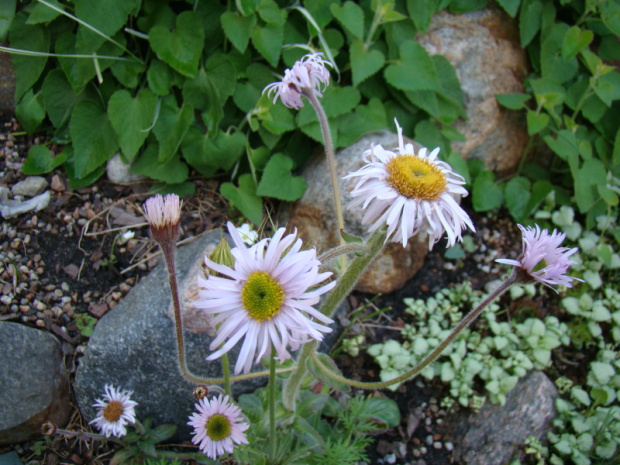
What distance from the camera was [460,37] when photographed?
3.01 metres

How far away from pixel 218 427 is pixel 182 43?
1.80 m

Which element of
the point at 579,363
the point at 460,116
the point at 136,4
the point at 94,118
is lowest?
the point at 579,363

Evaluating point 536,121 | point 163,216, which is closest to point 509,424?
Result: point 536,121

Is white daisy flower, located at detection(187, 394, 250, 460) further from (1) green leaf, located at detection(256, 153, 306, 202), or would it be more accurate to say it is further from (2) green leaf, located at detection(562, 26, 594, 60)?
(2) green leaf, located at detection(562, 26, 594, 60)

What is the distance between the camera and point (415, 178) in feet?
4.49

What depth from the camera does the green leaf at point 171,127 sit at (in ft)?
8.32

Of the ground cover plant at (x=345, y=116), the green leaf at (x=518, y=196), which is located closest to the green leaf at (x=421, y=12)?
the ground cover plant at (x=345, y=116)

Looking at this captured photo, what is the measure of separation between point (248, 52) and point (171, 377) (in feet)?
5.20

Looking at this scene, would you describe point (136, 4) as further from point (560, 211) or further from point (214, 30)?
point (560, 211)

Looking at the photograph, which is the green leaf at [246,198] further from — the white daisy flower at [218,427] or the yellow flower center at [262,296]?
the yellow flower center at [262,296]

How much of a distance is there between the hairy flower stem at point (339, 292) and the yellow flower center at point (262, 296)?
347mm

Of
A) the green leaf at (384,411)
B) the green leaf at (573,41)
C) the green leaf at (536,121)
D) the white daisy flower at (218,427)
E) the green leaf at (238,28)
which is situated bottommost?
the green leaf at (384,411)

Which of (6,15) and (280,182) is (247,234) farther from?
(6,15)

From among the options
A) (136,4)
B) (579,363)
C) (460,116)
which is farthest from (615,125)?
(136,4)
